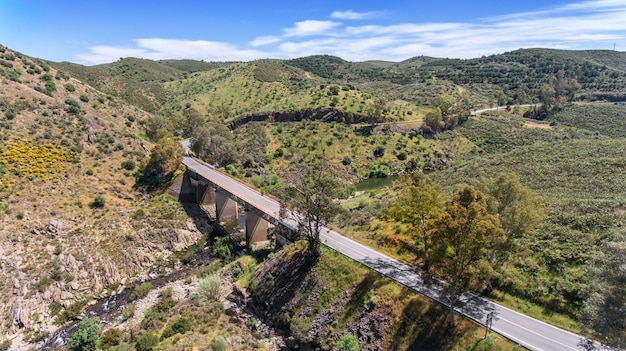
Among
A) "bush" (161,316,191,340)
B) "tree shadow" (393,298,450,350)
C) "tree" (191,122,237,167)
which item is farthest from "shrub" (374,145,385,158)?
"bush" (161,316,191,340)

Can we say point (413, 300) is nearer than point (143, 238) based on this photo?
Yes

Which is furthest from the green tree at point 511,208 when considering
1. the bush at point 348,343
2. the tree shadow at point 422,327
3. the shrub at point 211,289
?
the shrub at point 211,289

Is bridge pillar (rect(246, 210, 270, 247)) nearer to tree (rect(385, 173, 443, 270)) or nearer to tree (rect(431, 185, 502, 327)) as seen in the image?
tree (rect(385, 173, 443, 270))

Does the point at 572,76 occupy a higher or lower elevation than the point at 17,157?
higher

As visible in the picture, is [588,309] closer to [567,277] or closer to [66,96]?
[567,277]

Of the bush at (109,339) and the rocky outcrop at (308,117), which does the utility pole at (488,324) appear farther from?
the rocky outcrop at (308,117)

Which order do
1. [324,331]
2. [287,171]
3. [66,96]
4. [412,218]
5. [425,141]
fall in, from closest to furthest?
[324,331]
[412,218]
[66,96]
[287,171]
[425,141]

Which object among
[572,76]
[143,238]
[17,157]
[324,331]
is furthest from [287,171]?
[572,76]
